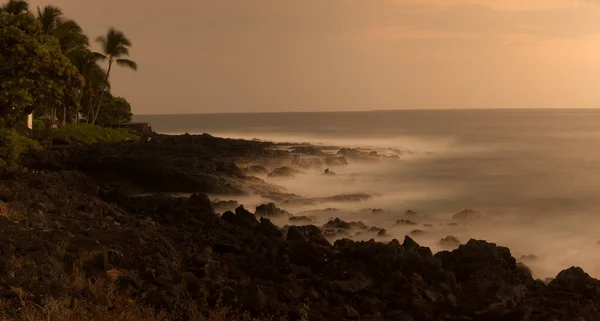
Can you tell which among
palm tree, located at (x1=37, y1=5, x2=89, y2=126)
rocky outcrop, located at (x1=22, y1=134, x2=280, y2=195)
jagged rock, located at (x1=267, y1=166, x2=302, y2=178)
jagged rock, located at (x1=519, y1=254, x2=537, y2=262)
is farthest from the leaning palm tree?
jagged rock, located at (x1=519, y1=254, x2=537, y2=262)

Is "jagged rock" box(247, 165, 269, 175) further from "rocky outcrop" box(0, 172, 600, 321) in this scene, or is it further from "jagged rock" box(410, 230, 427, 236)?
"rocky outcrop" box(0, 172, 600, 321)

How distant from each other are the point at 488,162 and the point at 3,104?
4945 cm

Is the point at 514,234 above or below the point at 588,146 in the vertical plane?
below

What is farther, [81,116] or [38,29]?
[81,116]

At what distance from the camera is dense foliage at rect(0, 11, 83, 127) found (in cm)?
2602

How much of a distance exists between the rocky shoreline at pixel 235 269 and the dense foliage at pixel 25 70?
21.3 ft

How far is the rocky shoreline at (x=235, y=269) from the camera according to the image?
11.1 meters

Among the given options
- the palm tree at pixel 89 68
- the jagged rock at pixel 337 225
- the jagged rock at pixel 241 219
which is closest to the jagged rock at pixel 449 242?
the jagged rock at pixel 337 225

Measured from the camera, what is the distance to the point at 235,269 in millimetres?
13688

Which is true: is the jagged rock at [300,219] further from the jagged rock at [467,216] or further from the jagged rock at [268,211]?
the jagged rock at [467,216]

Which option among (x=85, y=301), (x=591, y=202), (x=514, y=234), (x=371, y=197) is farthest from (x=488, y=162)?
(x=85, y=301)

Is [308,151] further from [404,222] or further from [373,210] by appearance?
[404,222]

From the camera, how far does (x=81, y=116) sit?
7712 centimetres

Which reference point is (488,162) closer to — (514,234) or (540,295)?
(514,234)
